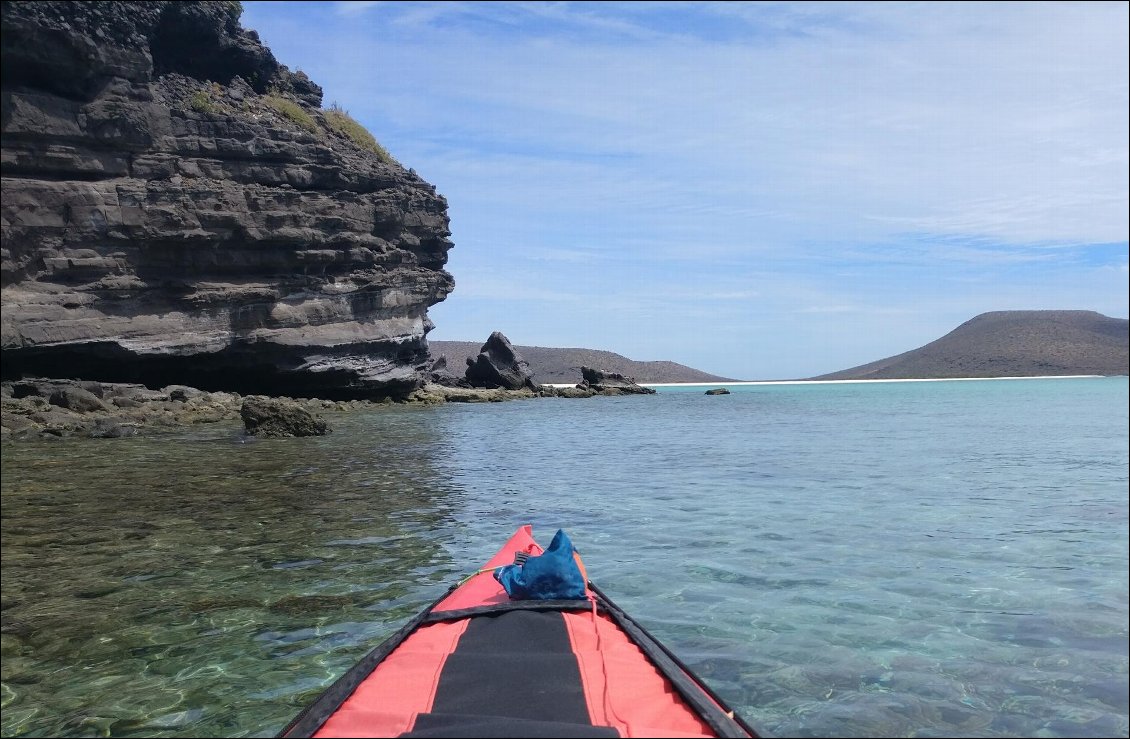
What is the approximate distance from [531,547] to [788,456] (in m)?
13.7

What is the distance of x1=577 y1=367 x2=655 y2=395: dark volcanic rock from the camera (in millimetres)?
73375

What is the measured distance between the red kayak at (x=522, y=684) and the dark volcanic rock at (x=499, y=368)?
5896 centimetres

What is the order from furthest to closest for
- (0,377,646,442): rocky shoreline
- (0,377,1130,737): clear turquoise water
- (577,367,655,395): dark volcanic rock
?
(577,367,655,395): dark volcanic rock → (0,377,646,442): rocky shoreline → (0,377,1130,737): clear turquoise water

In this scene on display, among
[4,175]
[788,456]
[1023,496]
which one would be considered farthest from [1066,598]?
[4,175]

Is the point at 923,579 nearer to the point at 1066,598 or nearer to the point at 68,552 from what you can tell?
the point at 1066,598

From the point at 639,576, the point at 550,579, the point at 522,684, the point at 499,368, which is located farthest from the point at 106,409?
the point at 499,368

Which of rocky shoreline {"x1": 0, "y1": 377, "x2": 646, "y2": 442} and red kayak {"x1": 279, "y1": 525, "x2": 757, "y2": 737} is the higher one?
rocky shoreline {"x1": 0, "y1": 377, "x2": 646, "y2": 442}

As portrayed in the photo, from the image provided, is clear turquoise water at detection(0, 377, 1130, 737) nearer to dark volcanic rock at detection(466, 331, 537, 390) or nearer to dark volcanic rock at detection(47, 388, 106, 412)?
dark volcanic rock at detection(47, 388, 106, 412)

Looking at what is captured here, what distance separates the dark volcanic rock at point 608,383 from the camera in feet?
241

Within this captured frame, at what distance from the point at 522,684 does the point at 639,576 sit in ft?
13.5

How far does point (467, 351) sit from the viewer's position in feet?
514

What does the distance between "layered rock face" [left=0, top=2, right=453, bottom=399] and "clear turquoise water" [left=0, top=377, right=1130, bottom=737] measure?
1659cm

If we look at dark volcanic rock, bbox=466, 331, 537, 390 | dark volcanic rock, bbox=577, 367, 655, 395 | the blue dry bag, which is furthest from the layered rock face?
the blue dry bag

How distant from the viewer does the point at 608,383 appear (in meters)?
77.2
